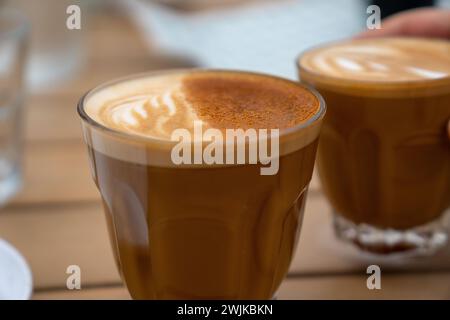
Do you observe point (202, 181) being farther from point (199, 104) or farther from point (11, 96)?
point (11, 96)

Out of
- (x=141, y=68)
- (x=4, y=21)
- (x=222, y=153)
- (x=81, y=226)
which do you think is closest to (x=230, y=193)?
(x=222, y=153)

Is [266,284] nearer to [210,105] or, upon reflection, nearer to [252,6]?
[210,105]

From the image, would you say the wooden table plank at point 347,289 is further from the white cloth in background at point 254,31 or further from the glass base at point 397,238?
the white cloth in background at point 254,31

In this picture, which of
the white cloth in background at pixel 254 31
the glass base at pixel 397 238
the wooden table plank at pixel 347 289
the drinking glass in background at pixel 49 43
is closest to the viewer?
the wooden table plank at pixel 347 289

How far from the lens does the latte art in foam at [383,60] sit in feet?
2.40

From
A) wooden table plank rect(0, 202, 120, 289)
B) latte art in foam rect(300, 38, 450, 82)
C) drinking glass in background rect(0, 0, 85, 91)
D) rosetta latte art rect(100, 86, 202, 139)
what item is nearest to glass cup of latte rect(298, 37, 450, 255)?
latte art in foam rect(300, 38, 450, 82)

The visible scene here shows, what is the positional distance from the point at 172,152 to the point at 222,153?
4 cm

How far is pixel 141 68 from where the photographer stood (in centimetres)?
161

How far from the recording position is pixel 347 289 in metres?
0.72

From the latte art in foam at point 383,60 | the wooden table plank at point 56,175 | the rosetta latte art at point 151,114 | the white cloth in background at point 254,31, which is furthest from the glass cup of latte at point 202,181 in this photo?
the white cloth in background at point 254,31

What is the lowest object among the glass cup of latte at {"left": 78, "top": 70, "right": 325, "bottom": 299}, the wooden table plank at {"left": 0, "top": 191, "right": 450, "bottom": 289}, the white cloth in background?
the wooden table plank at {"left": 0, "top": 191, "right": 450, "bottom": 289}

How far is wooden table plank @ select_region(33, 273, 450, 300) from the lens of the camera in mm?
699

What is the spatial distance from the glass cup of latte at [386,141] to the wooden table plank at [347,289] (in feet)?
0.23

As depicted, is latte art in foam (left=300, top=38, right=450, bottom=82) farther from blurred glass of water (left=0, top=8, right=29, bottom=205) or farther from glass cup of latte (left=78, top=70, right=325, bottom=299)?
blurred glass of water (left=0, top=8, right=29, bottom=205)
